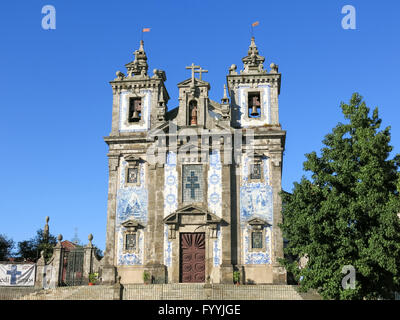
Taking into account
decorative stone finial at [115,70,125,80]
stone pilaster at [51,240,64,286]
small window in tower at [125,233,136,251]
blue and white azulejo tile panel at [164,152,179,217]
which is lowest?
stone pilaster at [51,240,64,286]

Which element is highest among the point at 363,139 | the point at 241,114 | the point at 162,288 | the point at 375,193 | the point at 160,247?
the point at 241,114

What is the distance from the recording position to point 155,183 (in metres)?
29.3

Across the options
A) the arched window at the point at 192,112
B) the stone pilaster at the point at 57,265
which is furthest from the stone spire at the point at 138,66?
the stone pilaster at the point at 57,265

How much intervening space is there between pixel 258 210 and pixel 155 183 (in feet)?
19.9

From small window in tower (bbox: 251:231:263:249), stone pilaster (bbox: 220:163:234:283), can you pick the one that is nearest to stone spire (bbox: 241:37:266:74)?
stone pilaster (bbox: 220:163:234:283)

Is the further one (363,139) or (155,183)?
(155,183)

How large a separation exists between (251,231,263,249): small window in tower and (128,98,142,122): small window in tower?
1000cm

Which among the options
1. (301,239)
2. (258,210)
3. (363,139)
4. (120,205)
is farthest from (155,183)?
(363,139)

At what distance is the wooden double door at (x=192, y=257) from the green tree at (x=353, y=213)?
6.34m

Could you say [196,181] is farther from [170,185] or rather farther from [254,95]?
[254,95]

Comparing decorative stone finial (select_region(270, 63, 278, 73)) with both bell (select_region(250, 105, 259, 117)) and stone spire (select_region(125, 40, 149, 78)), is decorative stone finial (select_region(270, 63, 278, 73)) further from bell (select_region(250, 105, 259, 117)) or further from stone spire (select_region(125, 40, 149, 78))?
stone spire (select_region(125, 40, 149, 78))

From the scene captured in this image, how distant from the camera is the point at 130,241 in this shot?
2869 centimetres

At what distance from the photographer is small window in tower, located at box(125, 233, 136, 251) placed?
93.9 feet
